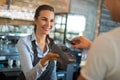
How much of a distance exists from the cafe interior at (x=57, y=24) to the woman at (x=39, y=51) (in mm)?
847

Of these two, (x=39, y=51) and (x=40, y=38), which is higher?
(x=40, y=38)

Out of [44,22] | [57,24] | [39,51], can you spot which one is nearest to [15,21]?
[57,24]

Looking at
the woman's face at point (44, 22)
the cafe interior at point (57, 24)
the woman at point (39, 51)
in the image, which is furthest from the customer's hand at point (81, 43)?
the cafe interior at point (57, 24)

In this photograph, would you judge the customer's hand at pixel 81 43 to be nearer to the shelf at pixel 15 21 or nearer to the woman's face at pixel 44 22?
the woman's face at pixel 44 22

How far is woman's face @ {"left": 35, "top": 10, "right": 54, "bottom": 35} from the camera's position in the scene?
1.93 metres

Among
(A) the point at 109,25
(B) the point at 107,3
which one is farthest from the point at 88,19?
(B) the point at 107,3

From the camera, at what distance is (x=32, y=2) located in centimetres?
438

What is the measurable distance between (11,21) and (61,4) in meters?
1.37

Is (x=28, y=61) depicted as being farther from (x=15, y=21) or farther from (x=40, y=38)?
(x=15, y=21)

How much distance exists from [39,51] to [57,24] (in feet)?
9.70

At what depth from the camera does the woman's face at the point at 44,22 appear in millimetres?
1926

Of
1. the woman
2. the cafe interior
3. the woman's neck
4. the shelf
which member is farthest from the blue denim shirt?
the shelf

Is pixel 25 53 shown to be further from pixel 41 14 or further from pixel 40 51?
pixel 41 14

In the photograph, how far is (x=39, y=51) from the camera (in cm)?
185
